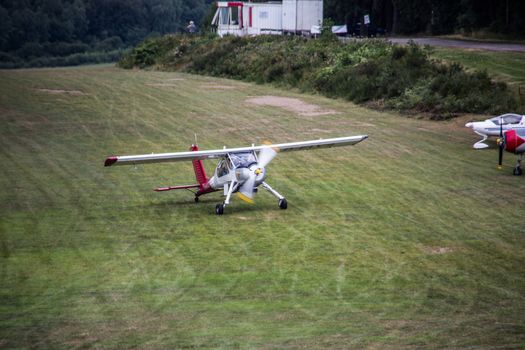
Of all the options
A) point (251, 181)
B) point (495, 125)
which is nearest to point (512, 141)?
point (495, 125)

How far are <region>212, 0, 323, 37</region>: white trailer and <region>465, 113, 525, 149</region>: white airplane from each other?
3635cm

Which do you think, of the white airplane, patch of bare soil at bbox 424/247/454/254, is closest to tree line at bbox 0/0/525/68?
the white airplane

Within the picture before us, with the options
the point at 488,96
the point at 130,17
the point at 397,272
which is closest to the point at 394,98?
the point at 488,96

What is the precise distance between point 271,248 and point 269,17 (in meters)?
52.2

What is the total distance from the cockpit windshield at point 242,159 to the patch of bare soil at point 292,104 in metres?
18.4

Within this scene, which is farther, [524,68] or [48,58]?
[48,58]

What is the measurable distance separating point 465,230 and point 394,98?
22.4 m

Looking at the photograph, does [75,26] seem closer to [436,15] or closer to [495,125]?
[436,15]

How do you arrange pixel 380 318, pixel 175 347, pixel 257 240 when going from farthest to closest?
pixel 257 240 < pixel 380 318 < pixel 175 347

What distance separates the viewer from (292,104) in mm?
43656

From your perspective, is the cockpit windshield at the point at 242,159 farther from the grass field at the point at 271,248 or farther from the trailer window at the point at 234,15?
the trailer window at the point at 234,15

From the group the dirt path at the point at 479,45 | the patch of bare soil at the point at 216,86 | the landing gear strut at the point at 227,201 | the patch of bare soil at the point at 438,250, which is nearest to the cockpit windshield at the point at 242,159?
the landing gear strut at the point at 227,201

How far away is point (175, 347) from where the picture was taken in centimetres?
1319

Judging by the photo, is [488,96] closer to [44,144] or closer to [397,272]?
[44,144]
